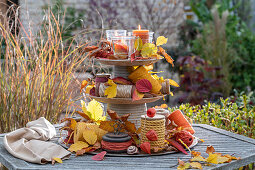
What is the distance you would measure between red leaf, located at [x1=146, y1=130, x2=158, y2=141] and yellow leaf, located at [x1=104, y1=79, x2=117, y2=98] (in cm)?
28

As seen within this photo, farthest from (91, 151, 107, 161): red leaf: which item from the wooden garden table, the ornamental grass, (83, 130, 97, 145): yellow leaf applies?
the ornamental grass

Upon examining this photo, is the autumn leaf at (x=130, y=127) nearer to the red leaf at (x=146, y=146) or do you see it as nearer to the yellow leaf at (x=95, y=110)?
the red leaf at (x=146, y=146)

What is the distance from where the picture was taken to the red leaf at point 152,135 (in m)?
1.89

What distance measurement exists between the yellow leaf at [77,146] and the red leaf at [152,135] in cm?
34

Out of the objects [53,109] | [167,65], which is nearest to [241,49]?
[167,65]

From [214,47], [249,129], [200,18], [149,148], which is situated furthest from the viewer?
[200,18]

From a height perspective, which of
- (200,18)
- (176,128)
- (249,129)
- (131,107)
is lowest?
(249,129)

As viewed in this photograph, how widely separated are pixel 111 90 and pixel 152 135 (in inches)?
13.0

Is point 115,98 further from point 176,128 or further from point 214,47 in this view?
point 214,47

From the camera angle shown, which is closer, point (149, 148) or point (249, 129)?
point (149, 148)

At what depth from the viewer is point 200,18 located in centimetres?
988

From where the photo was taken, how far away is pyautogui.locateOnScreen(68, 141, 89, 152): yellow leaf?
196cm

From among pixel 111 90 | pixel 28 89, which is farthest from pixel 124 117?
pixel 28 89

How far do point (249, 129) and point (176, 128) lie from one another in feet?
3.71
